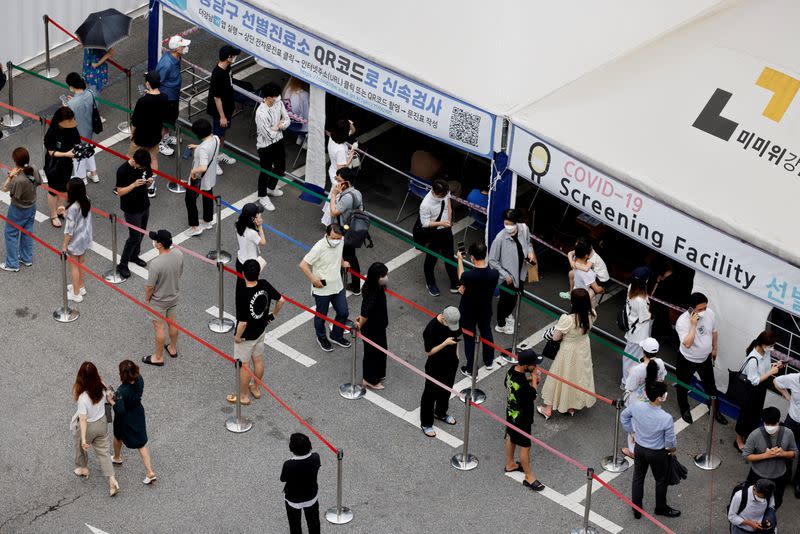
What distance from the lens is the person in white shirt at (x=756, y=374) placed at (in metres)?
15.5

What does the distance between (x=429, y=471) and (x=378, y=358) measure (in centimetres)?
145

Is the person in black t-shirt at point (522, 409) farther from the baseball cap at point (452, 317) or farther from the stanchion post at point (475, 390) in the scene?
the stanchion post at point (475, 390)

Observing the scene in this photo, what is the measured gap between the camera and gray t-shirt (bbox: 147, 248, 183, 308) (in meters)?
16.0

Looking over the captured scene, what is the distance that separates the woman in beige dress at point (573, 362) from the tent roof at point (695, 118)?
148 cm

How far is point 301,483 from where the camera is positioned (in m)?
13.7

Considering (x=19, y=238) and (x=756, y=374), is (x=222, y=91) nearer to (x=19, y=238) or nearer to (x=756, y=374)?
(x=19, y=238)

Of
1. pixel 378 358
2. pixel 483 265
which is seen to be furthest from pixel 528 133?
pixel 378 358

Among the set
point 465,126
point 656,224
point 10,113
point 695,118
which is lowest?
point 10,113

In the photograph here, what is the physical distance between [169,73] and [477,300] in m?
5.41

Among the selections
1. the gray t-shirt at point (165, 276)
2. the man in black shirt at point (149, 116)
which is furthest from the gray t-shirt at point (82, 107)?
the gray t-shirt at point (165, 276)

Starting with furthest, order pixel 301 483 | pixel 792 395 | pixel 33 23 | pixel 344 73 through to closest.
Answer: pixel 33 23
pixel 344 73
pixel 792 395
pixel 301 483

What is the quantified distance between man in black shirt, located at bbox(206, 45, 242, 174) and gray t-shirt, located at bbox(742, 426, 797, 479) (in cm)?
757

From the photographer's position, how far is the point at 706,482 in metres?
15.8

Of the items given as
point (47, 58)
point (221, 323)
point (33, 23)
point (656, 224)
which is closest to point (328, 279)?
point (221, 323)
